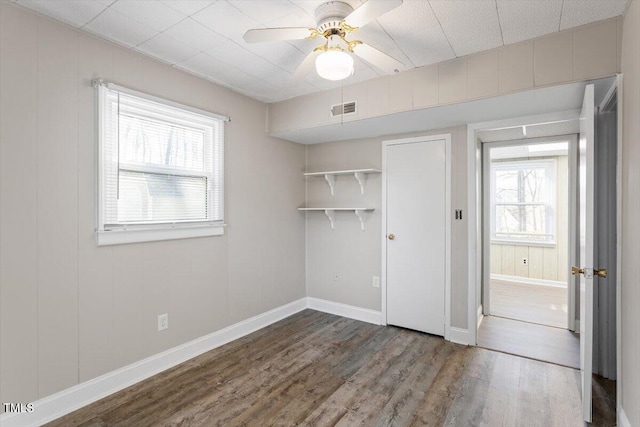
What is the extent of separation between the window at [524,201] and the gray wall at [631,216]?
4039 millimetres

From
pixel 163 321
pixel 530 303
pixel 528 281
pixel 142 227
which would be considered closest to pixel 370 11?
pixel 142 227

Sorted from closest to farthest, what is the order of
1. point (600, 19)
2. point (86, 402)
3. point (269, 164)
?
point (600, 19) < point (86, 402) < point (269, 164)

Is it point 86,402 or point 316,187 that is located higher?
point 316,187

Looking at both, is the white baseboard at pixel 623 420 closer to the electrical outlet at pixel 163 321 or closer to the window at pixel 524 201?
the electrical outlet at pixel 163 321

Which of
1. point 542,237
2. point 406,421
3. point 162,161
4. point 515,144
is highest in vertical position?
point 515,144

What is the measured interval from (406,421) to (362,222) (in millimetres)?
2166

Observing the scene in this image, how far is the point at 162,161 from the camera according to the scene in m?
2.69

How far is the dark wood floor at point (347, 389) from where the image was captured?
2.08 meters

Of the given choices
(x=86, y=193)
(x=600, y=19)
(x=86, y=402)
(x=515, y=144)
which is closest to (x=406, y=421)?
(x=86, y=402)

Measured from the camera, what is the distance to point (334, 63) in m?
1.78

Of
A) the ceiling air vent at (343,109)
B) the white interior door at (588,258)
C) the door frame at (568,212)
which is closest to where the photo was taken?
the white interior door at (588,258)

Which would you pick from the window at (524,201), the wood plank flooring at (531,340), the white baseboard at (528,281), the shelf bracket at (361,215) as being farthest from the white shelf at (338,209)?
the white baseboard at (528,281)

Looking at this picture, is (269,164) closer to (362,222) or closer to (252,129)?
(252,129)

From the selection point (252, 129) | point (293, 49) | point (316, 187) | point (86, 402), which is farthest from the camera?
point (316, 187)
